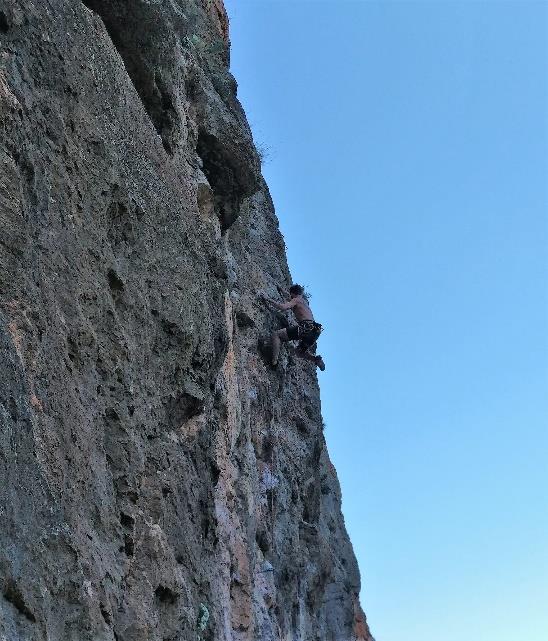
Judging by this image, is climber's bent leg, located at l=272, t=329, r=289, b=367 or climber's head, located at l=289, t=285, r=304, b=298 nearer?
climber's bent leg, located at l=272, t=329, r=289, b=367

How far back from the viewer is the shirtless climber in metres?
14.1

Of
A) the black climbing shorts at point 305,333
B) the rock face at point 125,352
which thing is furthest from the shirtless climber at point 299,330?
the rock face at point 125,352

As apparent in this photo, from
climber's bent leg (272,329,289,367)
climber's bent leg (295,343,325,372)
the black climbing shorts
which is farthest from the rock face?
climber's bent leg (295,343,325,372)

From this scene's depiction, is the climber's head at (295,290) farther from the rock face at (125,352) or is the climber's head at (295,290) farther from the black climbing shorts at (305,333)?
the rock face at (125,352)

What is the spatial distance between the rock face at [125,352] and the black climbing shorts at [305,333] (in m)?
1.77

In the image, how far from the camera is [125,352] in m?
6.57

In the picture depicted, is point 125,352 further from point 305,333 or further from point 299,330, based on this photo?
point 305,333

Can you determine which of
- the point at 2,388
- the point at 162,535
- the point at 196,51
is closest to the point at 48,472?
the point at 2,388

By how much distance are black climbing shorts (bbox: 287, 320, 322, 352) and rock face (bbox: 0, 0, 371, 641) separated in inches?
69.8

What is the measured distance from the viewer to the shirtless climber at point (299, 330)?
14.1m

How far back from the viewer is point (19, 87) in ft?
17.6

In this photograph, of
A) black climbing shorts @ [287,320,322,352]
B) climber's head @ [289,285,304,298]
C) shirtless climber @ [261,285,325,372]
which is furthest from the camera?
climber's head @ [289,285,304,298]

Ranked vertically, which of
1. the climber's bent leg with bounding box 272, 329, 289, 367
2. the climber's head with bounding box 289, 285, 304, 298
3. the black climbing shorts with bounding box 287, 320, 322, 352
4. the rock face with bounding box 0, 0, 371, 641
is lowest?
the rock face with bounding box 0, 0, 371, 641

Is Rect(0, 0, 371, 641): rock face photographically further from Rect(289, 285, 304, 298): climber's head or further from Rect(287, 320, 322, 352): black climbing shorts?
Rect(289, 285, 304, 298): climber's head
